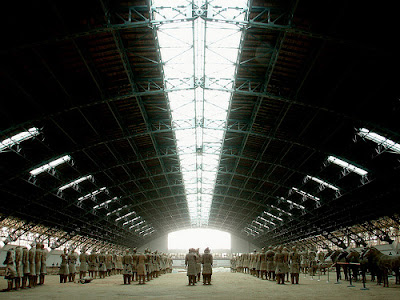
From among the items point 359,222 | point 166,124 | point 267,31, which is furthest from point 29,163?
point 359,222

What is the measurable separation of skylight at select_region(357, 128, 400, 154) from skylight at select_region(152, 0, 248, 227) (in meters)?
9.99

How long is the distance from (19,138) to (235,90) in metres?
15.9

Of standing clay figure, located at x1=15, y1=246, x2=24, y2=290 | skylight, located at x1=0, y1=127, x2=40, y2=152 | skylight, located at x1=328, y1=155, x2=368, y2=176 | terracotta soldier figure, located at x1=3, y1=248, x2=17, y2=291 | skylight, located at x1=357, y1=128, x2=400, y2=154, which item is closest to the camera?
terracotta soldier figure, located at x1=3, y1=248, x2=17, y2=291

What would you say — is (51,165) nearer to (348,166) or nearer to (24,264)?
(24,264)

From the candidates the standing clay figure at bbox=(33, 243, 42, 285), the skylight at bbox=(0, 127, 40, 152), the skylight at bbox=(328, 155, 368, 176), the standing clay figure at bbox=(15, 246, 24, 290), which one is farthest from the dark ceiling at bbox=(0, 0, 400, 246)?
the standing clay figure at bbox=(15, 246, 24, 290)

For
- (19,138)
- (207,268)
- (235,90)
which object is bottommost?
(207,268)

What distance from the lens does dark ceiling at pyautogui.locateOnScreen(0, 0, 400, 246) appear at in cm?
1723

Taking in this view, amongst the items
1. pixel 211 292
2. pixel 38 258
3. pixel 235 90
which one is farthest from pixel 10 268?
pixel 235 90

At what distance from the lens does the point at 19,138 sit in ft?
85.0

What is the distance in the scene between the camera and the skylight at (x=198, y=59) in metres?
18.8

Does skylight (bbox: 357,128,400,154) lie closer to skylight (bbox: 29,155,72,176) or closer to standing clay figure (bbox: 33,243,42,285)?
standing clay figure (bbox: 33,243,42,285)

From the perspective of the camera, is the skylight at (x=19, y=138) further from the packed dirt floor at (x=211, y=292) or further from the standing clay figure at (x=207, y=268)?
the standing clay figure at (x=207, y=268)

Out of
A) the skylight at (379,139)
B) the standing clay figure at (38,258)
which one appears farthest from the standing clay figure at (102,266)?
Result: the skylight at (379,139)

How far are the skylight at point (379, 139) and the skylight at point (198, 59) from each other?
9989mm
